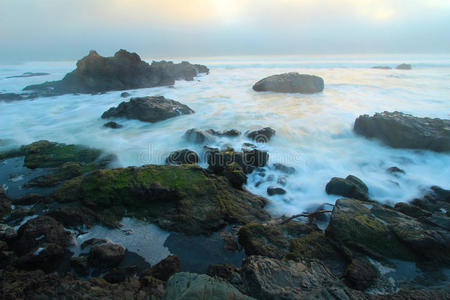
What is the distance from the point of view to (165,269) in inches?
115

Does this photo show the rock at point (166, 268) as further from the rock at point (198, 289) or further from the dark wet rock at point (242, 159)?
the dark wet rock at point (242, 159)

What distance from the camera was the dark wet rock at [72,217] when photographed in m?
3.70

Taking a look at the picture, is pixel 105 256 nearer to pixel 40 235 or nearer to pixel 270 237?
pixel 40 235

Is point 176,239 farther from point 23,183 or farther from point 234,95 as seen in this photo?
point 234,95

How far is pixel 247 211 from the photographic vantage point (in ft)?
13.7

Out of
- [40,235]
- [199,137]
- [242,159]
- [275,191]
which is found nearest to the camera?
[40,235]

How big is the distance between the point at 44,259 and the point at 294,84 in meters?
14.2

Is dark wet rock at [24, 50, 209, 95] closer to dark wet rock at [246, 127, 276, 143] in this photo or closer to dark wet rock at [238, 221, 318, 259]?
dark wet rock at [246, 127, 276, 143]

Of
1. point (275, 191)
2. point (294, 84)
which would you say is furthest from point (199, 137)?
point (294, 84)

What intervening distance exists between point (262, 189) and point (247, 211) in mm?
1016

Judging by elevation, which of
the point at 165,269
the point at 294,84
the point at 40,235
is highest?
the point at 294,84

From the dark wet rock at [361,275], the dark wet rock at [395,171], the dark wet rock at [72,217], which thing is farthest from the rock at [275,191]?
the dark wet rock at [72,217]

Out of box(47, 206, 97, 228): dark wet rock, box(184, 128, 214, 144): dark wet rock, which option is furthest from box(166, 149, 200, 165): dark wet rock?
box(47, 206, 97, 228): dark wet rock

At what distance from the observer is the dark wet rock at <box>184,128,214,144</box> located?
23.9 ft
